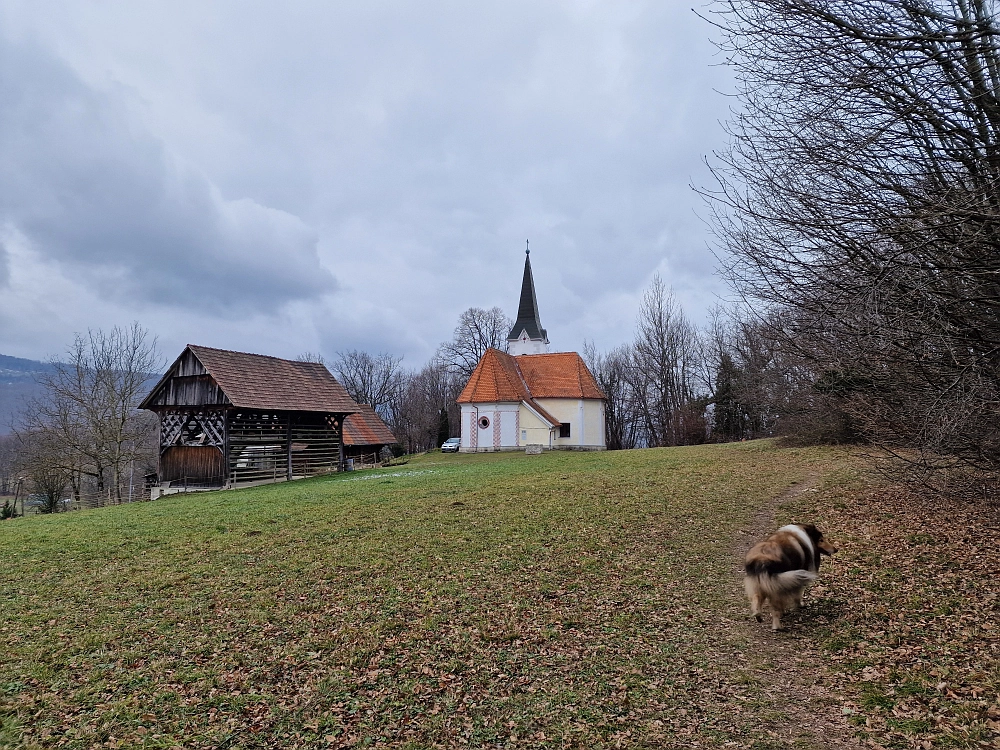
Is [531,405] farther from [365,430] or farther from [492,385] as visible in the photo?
[365,430]

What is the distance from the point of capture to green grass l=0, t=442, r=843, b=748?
4410mm

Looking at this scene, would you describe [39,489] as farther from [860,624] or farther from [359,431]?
[860,624]

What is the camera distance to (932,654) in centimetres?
496

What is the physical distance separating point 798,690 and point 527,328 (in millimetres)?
44863

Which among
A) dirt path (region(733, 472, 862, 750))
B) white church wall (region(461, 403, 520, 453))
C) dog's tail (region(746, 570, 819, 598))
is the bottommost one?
dirt path (region(733, 472, 862, 750))

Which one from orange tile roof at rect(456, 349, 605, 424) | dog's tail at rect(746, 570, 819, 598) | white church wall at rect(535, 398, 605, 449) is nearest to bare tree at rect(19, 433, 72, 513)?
orange tile roof at rect(456, 349, 605, 424)

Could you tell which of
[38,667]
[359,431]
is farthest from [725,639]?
[359,431]

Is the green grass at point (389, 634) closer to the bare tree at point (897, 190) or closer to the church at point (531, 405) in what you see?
the bare tree at point (897, 190)

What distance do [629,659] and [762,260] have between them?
480 centimetres

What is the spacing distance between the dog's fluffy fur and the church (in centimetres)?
3144

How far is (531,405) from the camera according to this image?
39.5 meters

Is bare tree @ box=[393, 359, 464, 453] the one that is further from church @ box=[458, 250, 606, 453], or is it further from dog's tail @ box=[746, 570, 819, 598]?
dog's tail @ box=[746, 570, 819, 598]

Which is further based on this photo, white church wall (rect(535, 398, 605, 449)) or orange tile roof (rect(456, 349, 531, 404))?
white church wall (rect(535, 398, 605, 449))

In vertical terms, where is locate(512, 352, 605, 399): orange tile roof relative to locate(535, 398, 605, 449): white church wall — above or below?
above
